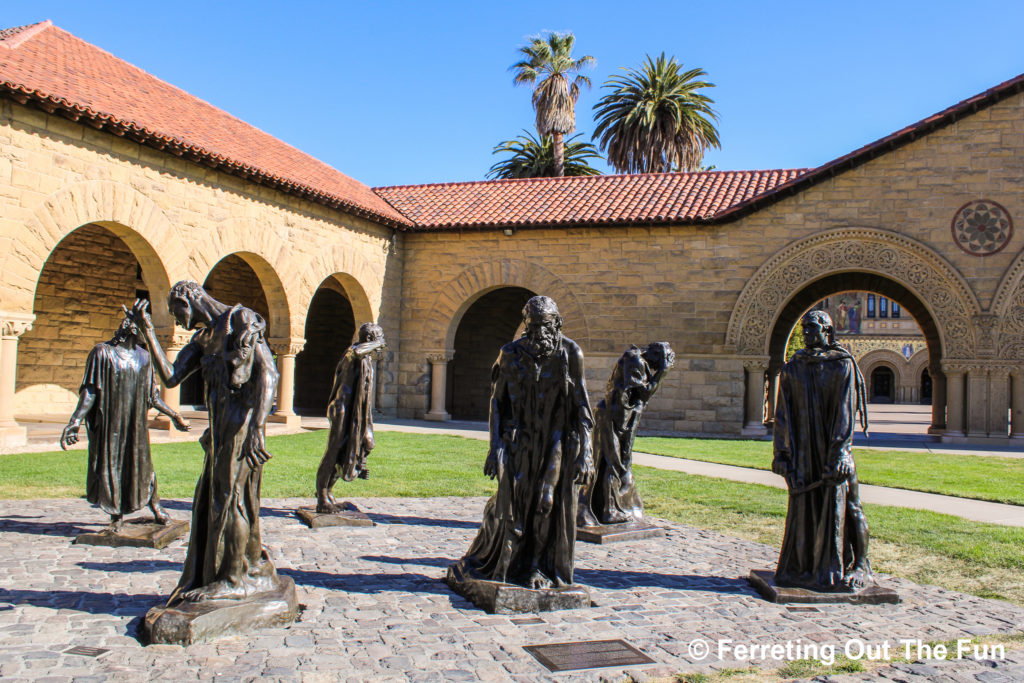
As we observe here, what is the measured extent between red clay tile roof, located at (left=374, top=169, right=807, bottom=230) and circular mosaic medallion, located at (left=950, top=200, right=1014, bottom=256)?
405 centimetres

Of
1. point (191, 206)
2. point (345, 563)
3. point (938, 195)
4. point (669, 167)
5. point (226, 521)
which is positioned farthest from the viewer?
point (669, 167)

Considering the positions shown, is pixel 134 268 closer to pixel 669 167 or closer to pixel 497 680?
pixel 497 680

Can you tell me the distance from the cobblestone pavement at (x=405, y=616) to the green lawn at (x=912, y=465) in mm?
5219

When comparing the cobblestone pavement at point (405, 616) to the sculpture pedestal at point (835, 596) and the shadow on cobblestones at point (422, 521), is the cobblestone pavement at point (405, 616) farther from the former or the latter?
the shadow on cobblestones at point (422, 521)

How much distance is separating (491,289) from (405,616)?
16.2 metres

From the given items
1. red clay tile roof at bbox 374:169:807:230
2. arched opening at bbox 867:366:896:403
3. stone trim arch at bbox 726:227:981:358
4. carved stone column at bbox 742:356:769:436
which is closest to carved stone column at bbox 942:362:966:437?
stone trim arch at bbox 726:227:981:358

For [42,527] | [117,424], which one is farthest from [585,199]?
[42,527]

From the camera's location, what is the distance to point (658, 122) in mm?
38531

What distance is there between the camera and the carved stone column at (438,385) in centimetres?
2088

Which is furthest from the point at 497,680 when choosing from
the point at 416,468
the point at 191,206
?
the point at 191,206

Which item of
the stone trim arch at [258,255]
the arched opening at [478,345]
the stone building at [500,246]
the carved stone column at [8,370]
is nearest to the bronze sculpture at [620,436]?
the carved stone column at [8,370]

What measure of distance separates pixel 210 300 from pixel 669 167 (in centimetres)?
3626

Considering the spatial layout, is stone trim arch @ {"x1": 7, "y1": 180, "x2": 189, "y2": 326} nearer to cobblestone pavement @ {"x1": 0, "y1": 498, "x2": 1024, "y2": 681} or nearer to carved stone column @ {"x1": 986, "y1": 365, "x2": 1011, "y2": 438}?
cobblestone pavement @ {"x1": 0, "y1": 498, "x2": 1024, "y2": 681}

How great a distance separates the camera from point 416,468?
11.8m
